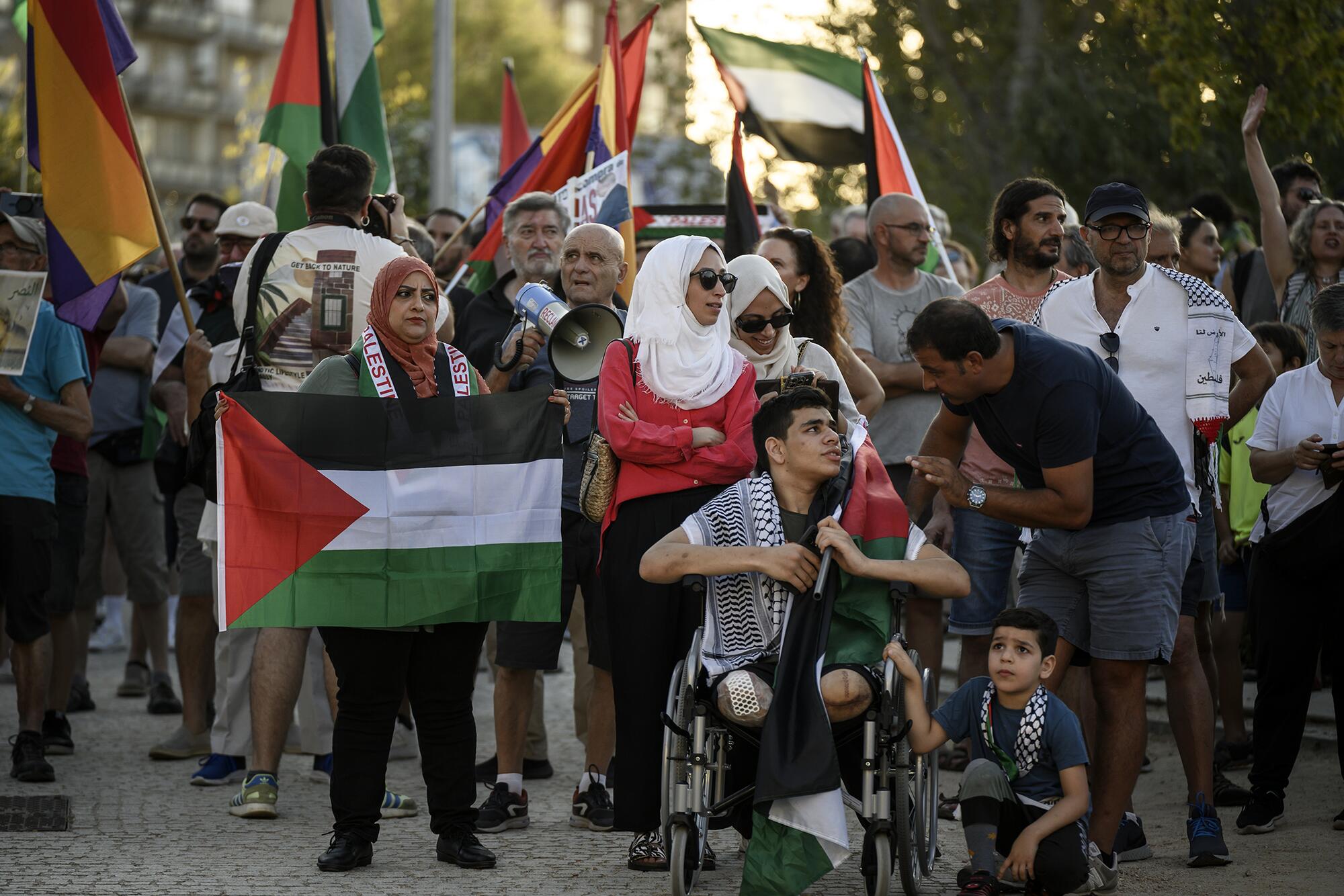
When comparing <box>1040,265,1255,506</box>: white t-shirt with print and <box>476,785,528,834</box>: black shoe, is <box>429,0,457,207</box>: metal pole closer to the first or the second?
<box>476,785,528,834</box>: black shoe

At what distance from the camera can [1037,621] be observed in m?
5.80

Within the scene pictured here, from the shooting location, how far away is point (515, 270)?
27.5ft

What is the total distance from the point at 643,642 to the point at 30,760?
3.21 m

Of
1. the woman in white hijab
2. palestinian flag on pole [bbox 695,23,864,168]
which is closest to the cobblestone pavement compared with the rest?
the woman in white hijab

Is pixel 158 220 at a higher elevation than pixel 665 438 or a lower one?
Result: higher

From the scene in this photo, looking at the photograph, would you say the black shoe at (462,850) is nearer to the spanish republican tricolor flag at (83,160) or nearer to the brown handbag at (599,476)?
the brown handbag at (599,476)

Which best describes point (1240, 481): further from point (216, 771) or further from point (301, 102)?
point (301, 102)

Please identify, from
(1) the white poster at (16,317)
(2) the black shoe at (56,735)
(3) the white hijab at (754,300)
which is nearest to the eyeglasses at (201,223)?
(1) the white poster at (16,317)

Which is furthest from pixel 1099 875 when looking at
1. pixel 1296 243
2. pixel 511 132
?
pixel 511 132

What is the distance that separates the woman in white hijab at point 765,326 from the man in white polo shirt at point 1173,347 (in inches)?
36.4

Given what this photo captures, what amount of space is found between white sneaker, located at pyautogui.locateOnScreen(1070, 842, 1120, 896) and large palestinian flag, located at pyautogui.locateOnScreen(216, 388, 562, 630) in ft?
6.71

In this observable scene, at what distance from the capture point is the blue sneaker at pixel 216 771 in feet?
25.7

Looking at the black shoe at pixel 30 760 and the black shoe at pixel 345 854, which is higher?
the black shoe at pixel 30 760

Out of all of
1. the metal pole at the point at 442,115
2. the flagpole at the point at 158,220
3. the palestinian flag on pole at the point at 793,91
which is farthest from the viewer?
the metal pole at the point at 442,115
